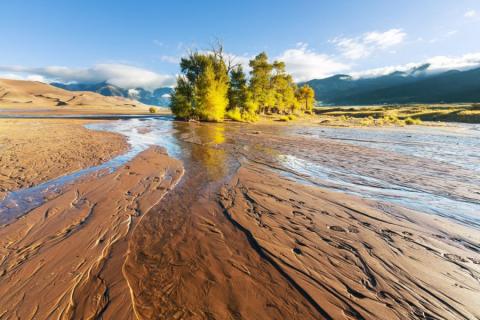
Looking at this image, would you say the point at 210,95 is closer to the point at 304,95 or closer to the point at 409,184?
the point at 409,184

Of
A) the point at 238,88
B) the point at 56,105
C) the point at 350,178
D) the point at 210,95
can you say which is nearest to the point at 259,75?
the point at 238,88

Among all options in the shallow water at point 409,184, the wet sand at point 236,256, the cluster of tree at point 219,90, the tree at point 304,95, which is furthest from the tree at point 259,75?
the wet sand at point 236,256

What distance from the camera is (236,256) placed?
471 centimetres

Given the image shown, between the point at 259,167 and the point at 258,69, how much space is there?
40.8 m

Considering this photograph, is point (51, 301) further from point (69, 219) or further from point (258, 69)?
point (258, 69)

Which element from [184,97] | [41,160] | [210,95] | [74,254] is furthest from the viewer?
[184,97]

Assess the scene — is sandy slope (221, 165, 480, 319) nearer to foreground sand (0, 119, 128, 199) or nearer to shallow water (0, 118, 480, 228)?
shallow water (0, 118, 480, 228)

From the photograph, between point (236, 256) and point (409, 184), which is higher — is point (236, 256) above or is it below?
above

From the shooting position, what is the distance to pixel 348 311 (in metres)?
3.38

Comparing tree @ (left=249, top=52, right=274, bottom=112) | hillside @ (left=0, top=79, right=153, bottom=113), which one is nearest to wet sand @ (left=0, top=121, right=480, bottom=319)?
tree @ (left=249, top=52, right=274, bottom=112)

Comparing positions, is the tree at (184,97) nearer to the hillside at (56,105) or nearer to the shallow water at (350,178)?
the shallow water at (350,178)

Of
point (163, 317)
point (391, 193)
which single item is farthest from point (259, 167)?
point (163, 317)

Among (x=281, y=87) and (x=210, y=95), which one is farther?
(x=281, y=87)

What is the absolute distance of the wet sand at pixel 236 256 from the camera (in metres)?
3.48
